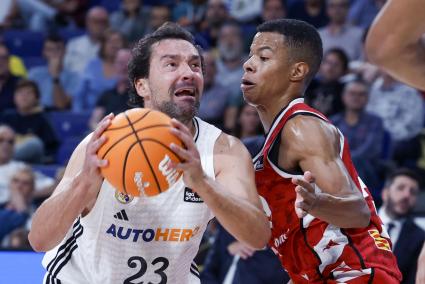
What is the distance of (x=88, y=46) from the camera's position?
10078mm

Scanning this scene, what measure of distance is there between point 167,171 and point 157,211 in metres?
0.63

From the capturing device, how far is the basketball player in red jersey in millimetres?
3475

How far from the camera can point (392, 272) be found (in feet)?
12.0

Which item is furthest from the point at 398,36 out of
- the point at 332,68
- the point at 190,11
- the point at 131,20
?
the point at 190,11

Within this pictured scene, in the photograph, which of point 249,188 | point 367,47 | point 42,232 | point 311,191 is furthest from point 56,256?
point 367,47

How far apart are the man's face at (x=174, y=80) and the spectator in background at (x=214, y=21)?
237 inches

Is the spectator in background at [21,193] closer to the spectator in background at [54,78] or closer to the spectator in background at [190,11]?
the spectator in background at [54,78]

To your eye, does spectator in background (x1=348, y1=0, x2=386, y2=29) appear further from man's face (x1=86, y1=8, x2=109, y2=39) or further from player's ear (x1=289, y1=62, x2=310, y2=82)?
player's ear (x1=289, y1=62, x2=310, y2=82)

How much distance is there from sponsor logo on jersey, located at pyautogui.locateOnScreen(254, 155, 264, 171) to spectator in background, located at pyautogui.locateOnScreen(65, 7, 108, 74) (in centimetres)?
640

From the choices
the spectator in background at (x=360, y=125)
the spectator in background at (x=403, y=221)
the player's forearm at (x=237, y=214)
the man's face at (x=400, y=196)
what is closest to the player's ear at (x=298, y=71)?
the player's forearm at (x=237, y=214)

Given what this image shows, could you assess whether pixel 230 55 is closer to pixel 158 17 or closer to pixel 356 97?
pixel 158 17

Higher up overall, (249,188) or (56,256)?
(249,188)

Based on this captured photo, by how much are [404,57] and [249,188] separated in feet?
5.52

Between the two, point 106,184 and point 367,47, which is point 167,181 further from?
point 367,47
